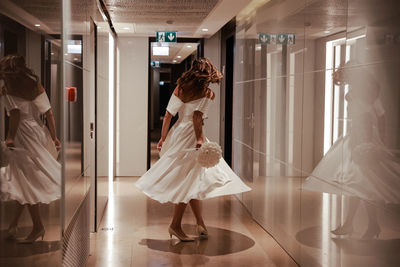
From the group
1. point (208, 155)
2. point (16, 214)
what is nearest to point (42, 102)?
point (16, 214)

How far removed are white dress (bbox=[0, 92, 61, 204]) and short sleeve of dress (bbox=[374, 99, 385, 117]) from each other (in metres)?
1.80

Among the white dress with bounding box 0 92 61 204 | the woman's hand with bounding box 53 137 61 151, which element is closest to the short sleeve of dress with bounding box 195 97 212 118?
the woman's hand with bounding box 53 137 61 151

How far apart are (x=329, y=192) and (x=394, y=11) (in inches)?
58.9

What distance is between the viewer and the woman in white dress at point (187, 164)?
5434mm

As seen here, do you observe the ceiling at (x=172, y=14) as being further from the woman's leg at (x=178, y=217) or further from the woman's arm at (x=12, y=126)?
the woman's arm at (x=12, y=126)

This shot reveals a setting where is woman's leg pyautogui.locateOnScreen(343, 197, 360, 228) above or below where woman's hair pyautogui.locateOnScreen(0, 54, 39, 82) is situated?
below

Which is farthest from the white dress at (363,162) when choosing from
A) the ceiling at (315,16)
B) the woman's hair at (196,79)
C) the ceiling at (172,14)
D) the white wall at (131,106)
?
the white wall at (131,106)

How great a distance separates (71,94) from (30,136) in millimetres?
1470

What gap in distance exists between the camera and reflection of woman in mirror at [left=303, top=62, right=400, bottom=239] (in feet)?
9.79

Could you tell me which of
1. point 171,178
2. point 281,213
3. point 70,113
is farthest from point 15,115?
point 281,213

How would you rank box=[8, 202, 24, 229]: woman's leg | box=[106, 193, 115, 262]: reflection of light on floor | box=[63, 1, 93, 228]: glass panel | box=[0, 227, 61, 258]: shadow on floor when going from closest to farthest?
box=[0, 227, 61, 258]: shadow on floor, box=[8, 202, 24, 229]: woman's leg, box=[63, 1, 93, 228]: glass panel, box=[106, 193, 115, 262]: reflection of light on floor

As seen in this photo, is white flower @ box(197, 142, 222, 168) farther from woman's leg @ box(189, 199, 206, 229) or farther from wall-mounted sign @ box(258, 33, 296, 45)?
wall-mounted sign @ box(258, 33, 296, 45)

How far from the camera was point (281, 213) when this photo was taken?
215 inches

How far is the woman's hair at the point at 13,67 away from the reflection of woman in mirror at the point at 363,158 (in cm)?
193
